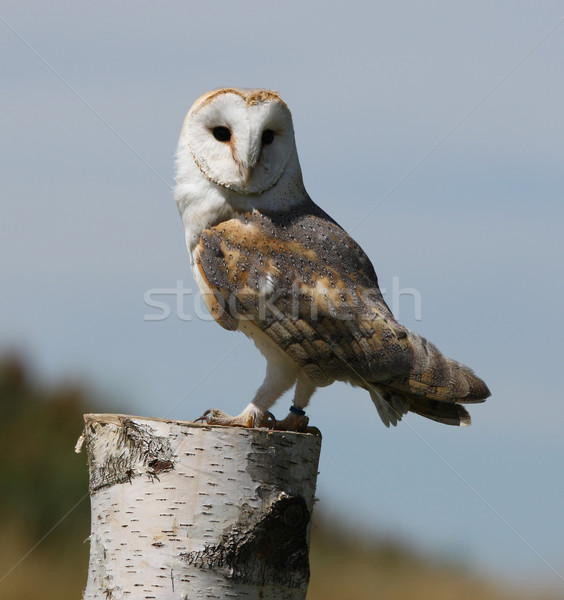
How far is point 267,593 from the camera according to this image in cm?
320

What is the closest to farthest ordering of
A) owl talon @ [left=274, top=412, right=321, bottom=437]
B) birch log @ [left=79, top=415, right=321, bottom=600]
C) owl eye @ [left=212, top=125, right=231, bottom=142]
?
birch log @ [left=79, top=415, right=321, bottom=600], owl talon @ [left=274, top=412, right=321, bottom=437], owl eye @ [left=212, top=125, right=231, bottom=142]

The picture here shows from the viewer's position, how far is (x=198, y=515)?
10.2 feet

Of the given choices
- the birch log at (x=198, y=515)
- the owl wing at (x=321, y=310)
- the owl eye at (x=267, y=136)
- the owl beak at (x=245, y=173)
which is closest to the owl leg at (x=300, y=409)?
the owl wing at (x=321, y=310)

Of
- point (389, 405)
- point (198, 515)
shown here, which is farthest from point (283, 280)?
point (198, 515)

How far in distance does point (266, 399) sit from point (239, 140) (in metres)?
1.32

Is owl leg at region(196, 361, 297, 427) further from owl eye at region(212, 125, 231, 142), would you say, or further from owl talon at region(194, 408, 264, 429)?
owl eye at region(212, 125, 231, 142)

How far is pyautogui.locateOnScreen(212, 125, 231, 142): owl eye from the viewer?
4336mm

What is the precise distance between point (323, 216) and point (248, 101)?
0.73 meters

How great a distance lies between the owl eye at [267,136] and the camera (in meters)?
4.35

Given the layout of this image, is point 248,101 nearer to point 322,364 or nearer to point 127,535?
point 322,364

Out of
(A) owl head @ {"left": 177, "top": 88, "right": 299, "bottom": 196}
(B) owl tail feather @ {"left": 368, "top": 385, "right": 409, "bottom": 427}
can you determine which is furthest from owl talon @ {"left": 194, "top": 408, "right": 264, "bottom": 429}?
(A) owl head @ {"left": 177, "top": 88, "right": 299, "bottom": 196}

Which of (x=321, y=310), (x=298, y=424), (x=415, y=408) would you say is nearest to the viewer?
(x=321, y=310)

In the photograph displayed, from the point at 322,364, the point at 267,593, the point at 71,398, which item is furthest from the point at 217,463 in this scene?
the point at 71,398

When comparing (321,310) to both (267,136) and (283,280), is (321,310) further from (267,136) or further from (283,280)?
(267,136)
